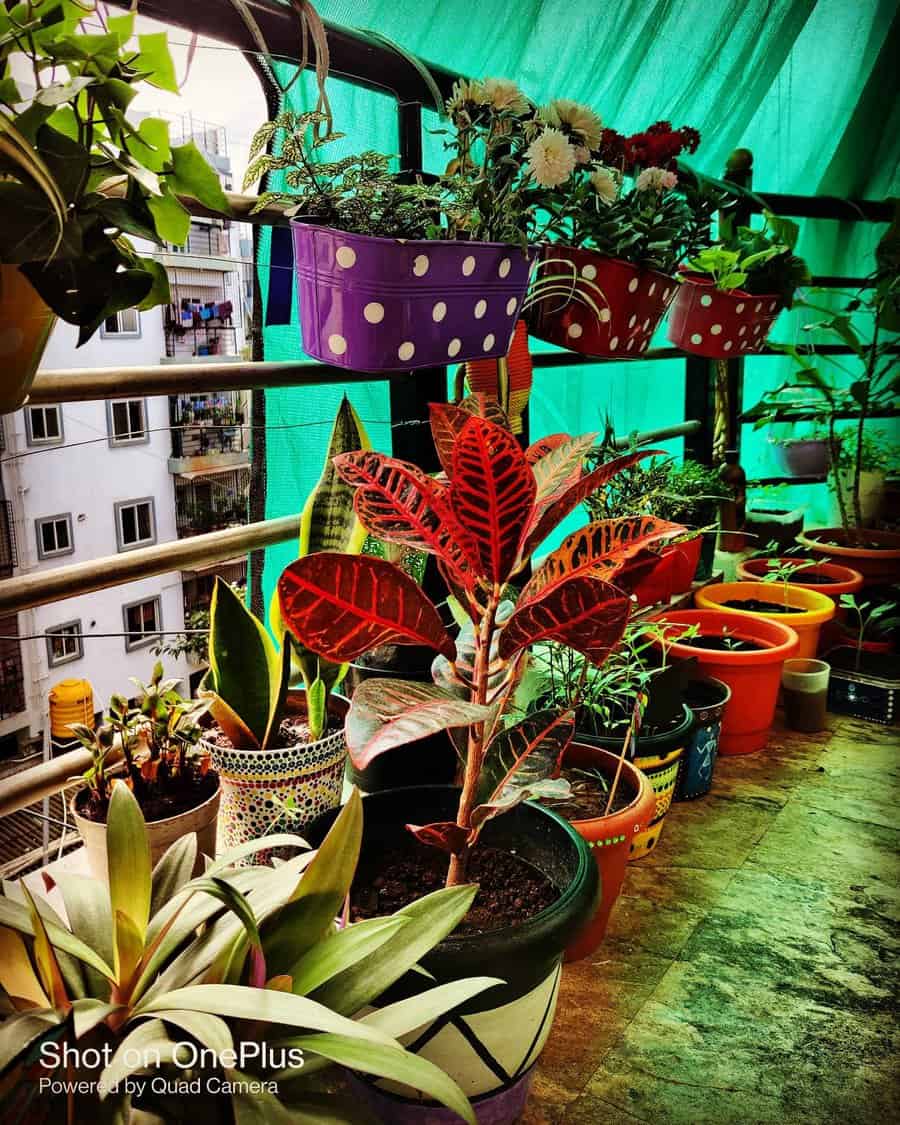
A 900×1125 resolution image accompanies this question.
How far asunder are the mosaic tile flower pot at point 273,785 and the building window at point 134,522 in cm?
32

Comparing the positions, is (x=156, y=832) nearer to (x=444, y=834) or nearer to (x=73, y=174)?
(x=444, y=834)

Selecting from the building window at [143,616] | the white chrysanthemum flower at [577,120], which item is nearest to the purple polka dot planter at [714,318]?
the white chrysanthemum flower at [577,120]

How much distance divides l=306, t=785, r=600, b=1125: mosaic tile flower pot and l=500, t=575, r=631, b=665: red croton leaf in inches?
12.1

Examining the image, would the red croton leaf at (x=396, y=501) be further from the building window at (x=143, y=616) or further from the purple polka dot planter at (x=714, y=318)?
the purple polka dot planter at (x=714, y=318)

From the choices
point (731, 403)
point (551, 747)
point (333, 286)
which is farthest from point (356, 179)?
point (731, 403)

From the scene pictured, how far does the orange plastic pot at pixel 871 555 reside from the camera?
2.99 meters

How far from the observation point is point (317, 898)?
2.86 feet

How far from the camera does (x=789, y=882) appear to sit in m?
1.66

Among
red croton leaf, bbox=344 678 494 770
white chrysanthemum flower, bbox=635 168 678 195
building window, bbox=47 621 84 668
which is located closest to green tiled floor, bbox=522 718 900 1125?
red croton leaf, bbox=344 678 494 770

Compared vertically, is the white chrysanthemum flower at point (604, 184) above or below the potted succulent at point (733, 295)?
above

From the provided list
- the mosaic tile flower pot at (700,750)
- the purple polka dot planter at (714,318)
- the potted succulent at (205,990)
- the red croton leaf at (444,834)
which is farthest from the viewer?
the purple polka dot planter at (714,318)

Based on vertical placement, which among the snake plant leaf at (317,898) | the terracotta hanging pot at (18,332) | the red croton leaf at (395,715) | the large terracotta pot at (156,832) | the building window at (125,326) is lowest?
the large terracotta pot at (156,832)

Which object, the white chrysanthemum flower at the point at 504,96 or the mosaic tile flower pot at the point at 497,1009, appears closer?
the mosaic tile flower pot at the point at 497,1009

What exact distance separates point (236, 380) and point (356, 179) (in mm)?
361
